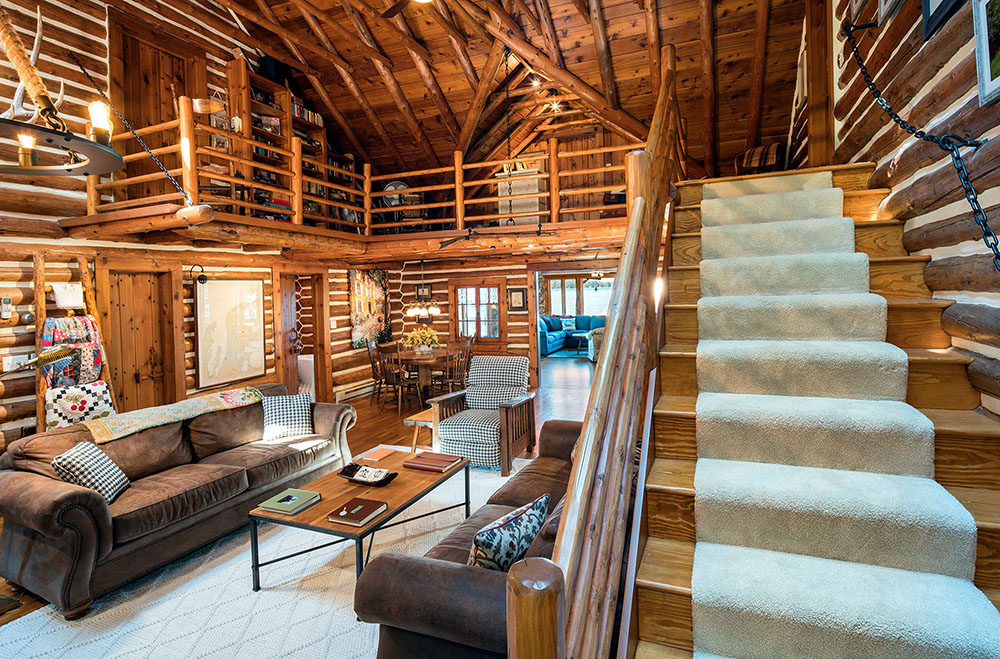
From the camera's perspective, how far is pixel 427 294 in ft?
35.8

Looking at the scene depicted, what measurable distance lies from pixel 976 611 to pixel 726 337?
1259 millimetres

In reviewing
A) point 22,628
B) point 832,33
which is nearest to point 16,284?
point 22,628

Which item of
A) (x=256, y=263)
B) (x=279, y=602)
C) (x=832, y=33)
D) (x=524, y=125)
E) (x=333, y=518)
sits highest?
(x=524, y=125)

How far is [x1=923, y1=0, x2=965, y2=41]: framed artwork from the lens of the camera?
1.78m

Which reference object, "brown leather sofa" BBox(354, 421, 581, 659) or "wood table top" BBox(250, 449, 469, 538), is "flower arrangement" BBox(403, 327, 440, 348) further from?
"brown leather sofa" BBox(354, 421, 581, 659)

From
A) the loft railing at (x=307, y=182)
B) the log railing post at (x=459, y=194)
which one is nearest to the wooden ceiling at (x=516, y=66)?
the loft railing at (x=307, y=182)

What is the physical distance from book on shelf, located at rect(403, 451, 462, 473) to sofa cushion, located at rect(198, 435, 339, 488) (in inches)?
45.2

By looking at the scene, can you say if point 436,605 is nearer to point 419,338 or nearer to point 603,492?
point 603,492

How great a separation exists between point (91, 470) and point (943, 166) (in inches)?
196

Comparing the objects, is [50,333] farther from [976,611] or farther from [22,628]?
[976,611]

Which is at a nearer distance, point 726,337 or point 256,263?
point 726,337

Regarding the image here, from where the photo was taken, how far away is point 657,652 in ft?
5.07

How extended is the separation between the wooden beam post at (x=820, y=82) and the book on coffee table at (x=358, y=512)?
418 centimetres

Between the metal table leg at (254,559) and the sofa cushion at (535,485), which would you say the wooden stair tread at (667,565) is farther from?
the metal table leg at (254,559)
